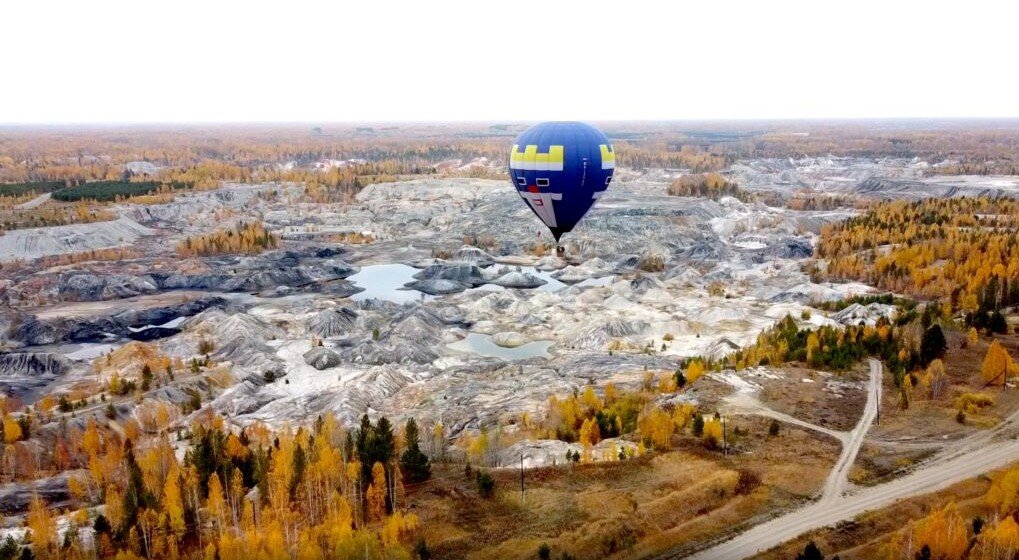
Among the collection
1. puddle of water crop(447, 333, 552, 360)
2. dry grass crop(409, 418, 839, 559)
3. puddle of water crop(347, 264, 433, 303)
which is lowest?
puddle of water crop(447, 333, 552, 360)

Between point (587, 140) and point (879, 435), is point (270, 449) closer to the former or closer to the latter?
point (587, 140)

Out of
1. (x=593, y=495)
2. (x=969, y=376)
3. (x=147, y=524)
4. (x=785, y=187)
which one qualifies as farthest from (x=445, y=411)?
(x=785, y=187)

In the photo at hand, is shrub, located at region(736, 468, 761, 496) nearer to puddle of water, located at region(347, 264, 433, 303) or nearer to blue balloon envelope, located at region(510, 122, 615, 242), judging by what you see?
blue balloon envelope, located at region(510, 122, 615, 242)

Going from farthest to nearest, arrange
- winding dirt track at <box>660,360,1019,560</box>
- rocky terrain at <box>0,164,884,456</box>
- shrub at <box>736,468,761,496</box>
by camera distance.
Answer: rocky terrain at <box>0,164,884,456</box>
shrub at <box>736,468,761,496</box>
winding dirt track at <box>660,360,1019,560</box>

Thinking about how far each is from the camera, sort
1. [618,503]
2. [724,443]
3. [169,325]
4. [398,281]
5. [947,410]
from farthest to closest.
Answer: [398,281]
[169,325]
[947,410]
[724,443]
[618,503]

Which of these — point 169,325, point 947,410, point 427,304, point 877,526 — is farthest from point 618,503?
point 169,325

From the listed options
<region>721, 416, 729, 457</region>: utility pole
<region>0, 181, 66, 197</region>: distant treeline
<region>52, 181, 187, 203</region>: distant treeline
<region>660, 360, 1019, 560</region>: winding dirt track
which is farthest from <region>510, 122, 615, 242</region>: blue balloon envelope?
<region>0, 181, 66, 197</region>: distant treeline

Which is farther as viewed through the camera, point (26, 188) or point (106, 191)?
point (26, 188)

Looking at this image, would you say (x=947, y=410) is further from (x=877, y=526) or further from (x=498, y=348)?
(x=498, y=348)
